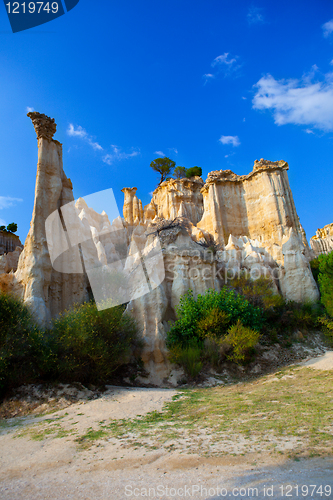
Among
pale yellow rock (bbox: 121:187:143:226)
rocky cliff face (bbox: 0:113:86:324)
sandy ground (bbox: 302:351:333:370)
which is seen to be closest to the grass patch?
sandy ground (bbox: 302:351:333:370)

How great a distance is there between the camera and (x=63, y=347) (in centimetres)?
1137

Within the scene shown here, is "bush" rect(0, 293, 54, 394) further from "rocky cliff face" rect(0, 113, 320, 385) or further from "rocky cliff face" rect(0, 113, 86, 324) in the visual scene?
"rocky cliff face" rect(0, 113, 320, 385)

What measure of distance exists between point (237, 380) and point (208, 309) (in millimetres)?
3319

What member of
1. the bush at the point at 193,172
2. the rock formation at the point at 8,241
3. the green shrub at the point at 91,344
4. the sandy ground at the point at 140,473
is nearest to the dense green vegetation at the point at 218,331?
the green shrub at the point at 91,344

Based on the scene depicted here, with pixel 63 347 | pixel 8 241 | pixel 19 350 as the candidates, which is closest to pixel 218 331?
pixel 63 347

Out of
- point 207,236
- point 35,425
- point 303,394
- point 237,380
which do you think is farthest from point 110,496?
point 207,236

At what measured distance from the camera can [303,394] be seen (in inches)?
362

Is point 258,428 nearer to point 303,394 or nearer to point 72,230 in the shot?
point 303,394

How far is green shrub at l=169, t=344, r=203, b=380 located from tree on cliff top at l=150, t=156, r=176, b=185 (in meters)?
38.1

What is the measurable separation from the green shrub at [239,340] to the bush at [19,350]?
Result: 754cm

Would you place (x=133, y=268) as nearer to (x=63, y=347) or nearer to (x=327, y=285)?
(x=63, y=347)

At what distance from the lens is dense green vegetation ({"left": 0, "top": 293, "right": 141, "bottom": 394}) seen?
34.5ft

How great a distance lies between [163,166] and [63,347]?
1610 inches

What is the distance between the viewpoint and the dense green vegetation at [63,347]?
1052cm
